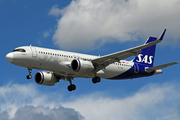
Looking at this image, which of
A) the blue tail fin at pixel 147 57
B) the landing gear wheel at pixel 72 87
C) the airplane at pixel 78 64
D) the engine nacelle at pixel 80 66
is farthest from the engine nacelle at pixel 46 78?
the blue tail fin at pixel 147 57

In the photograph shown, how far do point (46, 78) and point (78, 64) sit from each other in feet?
27.5

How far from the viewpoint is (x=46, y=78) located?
4975 centimetres

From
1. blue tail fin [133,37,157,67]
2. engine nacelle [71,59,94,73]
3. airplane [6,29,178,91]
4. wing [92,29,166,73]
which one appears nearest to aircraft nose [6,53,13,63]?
airplane [6,29,178,91]

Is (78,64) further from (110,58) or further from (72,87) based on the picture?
(72,87)

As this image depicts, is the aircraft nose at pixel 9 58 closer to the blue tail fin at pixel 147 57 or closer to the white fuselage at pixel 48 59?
the white fuselage at pixel 48 59

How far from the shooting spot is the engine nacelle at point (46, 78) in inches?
1957

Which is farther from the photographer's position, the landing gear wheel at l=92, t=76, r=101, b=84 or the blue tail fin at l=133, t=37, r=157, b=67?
the blue tail fin at l=133, t=37, r=157, b=67

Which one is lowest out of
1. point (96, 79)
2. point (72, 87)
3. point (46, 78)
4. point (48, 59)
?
point (96, 79)

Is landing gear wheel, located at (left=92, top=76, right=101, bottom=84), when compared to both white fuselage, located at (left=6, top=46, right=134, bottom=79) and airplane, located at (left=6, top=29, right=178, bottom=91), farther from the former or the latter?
white fuselage, located at (left=6, top=46, right=134, bottom=79)

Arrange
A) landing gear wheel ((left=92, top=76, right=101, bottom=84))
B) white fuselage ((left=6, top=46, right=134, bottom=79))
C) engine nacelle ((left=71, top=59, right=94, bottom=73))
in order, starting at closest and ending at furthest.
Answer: white fuselage ((left=6, top=46, right=134, bottom=79)), engine nacelle ((left=71, top=59, right=94, bottom=73)), landing gear wheel ((left=92, top=76, right=101, bottom=84))

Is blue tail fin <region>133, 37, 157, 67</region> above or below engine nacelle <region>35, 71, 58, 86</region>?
→ above

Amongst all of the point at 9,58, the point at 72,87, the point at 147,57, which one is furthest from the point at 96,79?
the point at 147,57

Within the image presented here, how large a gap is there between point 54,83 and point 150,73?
15.5 m

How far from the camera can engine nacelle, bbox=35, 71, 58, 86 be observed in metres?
49.7
